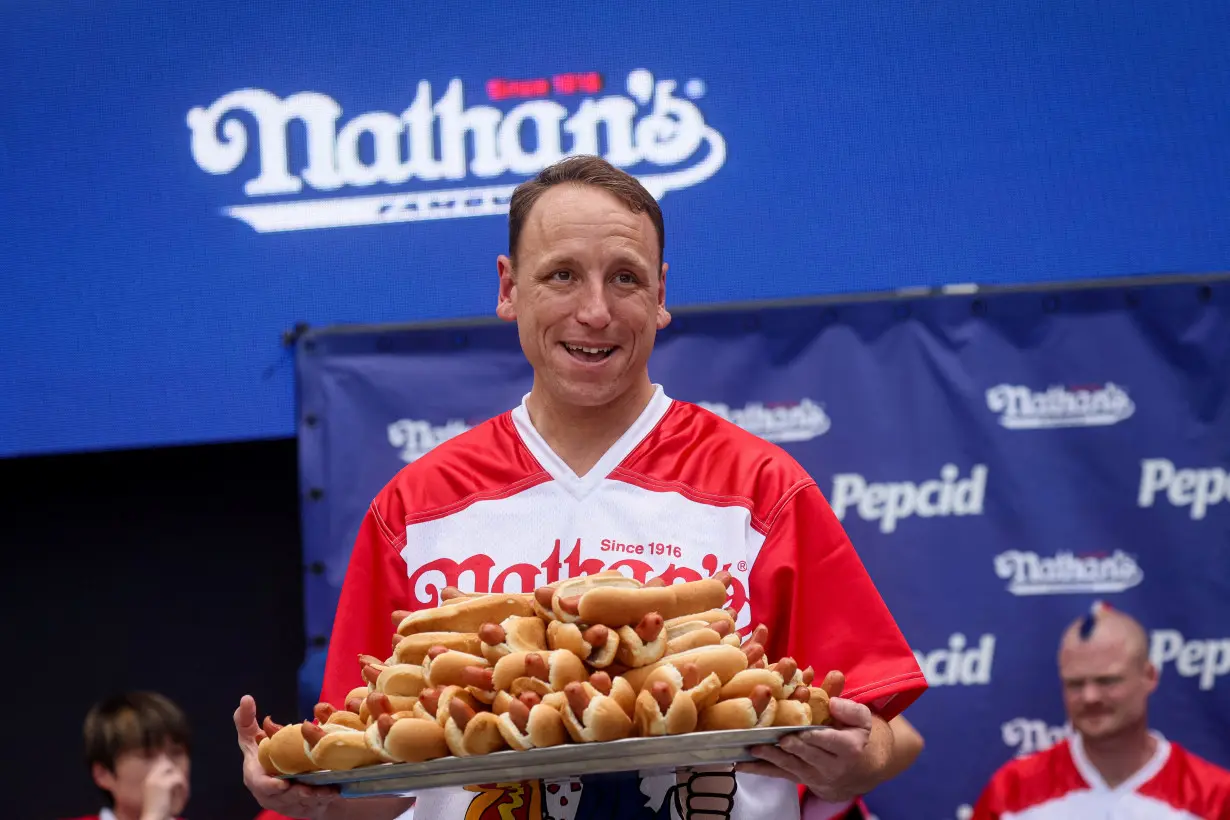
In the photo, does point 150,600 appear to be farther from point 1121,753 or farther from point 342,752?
point 342,752

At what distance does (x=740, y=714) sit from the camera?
4.41ft

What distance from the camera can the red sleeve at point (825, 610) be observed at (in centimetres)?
173

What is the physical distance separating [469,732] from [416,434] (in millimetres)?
2227

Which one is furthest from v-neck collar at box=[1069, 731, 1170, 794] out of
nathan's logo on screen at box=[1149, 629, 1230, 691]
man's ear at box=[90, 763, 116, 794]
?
man's ear at box=[90, 763, 116, 794]

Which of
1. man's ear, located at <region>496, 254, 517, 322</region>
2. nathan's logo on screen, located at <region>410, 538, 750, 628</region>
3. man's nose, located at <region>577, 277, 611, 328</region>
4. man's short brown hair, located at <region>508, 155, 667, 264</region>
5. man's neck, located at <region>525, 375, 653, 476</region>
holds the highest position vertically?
man's short brown hair, located at <region>508, 155, 667, 264</region>

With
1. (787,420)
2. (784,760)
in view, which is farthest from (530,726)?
(787,420)

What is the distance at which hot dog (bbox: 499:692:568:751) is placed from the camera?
1.30 meters

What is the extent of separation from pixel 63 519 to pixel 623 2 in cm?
213

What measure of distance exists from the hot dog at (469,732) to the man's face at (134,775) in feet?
8.26

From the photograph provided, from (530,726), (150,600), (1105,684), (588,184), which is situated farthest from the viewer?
(150,600)

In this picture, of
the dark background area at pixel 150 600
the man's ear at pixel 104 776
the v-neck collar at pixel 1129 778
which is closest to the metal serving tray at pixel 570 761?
the v-neck collar at pixel 1129 778

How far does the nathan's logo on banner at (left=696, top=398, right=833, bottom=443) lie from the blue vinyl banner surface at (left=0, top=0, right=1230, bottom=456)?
28cm

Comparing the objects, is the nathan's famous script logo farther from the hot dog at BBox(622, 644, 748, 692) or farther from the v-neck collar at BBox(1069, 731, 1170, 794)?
the hot dog at BBox(622, 644, 748, 692)

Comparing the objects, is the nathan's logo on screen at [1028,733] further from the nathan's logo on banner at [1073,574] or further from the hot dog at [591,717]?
the hot dog at [591,717]
